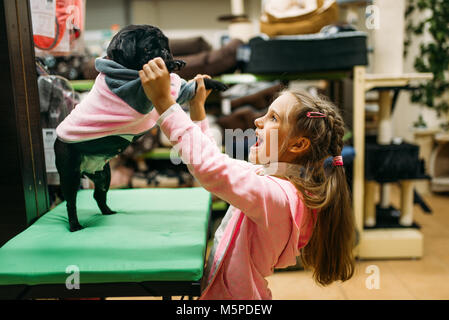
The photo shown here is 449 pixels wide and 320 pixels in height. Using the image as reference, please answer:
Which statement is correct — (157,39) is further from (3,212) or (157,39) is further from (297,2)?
(297,2)

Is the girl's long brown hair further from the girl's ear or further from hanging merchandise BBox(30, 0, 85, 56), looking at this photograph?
hanging merchandise BBox(30, 0, 85, 56)

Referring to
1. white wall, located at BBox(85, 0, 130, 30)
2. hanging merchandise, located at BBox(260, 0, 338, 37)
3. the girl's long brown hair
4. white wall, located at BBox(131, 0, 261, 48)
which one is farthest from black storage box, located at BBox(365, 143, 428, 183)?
white wall, located at BBox(85, 0, 130, 30)

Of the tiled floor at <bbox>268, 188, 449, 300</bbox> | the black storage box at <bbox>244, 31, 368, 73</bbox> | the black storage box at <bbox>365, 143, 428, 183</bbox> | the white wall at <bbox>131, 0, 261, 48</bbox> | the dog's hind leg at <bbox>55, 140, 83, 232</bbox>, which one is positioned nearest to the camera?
the dog's hind leg at <bbox>55, 140, 83, 232</bbox>

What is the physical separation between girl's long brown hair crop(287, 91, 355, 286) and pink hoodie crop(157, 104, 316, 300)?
0.02 meters

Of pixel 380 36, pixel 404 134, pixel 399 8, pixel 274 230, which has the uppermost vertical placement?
pixel 399 8

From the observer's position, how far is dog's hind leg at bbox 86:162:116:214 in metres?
0.74

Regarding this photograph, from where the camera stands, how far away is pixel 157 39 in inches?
24.2

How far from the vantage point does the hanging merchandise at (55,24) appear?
78cm

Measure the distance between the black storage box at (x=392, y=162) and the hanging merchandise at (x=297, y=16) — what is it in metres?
0.65

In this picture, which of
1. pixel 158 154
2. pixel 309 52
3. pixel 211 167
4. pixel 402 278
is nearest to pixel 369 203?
pixel 402 278

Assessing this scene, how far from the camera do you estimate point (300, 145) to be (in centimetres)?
63
